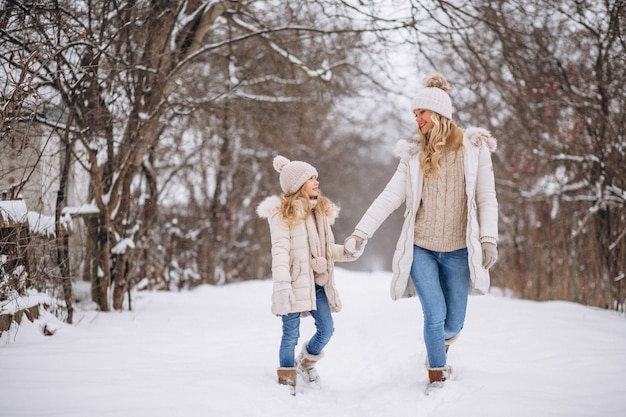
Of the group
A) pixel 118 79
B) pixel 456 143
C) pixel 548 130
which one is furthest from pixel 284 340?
pixel 548 130

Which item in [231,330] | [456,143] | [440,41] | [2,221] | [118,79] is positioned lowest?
[231,330]

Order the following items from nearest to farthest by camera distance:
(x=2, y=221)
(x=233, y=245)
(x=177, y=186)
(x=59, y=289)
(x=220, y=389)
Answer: (x=220, y=389) < (x=2, y=221) < (x=59, y=289) < (x=177, y=186) < (x=233, y=245)

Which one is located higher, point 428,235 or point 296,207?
point 296,207

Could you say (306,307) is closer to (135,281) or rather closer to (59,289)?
(59,289)

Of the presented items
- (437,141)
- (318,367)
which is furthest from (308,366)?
(437,141)

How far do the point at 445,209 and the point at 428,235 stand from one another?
0.20 m

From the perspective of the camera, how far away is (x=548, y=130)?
897 cm

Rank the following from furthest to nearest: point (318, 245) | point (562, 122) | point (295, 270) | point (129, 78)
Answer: point (562, 122)
point (129, 78)
point (318, 245)
point (295, 270)

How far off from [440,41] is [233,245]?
8.51 m

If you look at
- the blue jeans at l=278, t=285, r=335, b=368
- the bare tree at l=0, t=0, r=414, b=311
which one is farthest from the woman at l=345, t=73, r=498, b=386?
the bare tree at l=0, t=0, r=414, b=311

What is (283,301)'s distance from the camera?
3576mm

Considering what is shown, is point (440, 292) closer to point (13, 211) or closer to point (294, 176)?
point (294, 176)

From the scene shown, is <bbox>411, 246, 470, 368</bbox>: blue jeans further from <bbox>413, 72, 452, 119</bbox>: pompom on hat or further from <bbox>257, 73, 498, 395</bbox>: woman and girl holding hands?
<bbox>413, 72, 452, 119</bbox>: pompom on hat

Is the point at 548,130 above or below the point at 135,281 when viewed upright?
above
